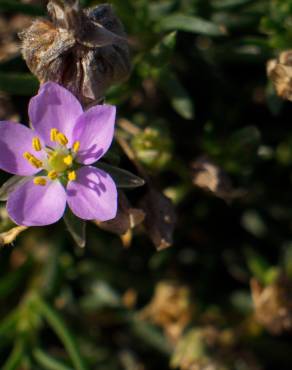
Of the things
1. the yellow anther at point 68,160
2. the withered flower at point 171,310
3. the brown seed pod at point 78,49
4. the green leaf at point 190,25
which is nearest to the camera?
the brown seed pod at point 78,49

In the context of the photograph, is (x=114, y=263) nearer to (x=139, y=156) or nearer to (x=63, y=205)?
(x=139, y=156)

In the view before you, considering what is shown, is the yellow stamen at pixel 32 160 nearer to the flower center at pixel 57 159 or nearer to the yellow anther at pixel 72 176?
the flower center at pixel 57 159

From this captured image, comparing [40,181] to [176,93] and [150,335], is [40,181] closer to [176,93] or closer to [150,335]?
[176,93]

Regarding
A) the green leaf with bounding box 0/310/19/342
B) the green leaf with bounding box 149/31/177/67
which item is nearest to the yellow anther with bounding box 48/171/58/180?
the green leaf with bounding box 149/31/177/67

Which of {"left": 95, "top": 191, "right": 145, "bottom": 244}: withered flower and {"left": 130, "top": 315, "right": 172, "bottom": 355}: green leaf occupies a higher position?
{"left": 95, "top": 191, "right": 145, "bottom": 244}: withered flower

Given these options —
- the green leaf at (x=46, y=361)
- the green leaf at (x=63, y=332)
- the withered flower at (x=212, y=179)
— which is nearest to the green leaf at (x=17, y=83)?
the withered flower at (x=212, y=179)

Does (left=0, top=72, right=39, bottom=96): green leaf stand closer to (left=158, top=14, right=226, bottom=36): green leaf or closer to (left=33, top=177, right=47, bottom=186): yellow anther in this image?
(left=33, top=177, right=47, bottom=186): yellow anther
